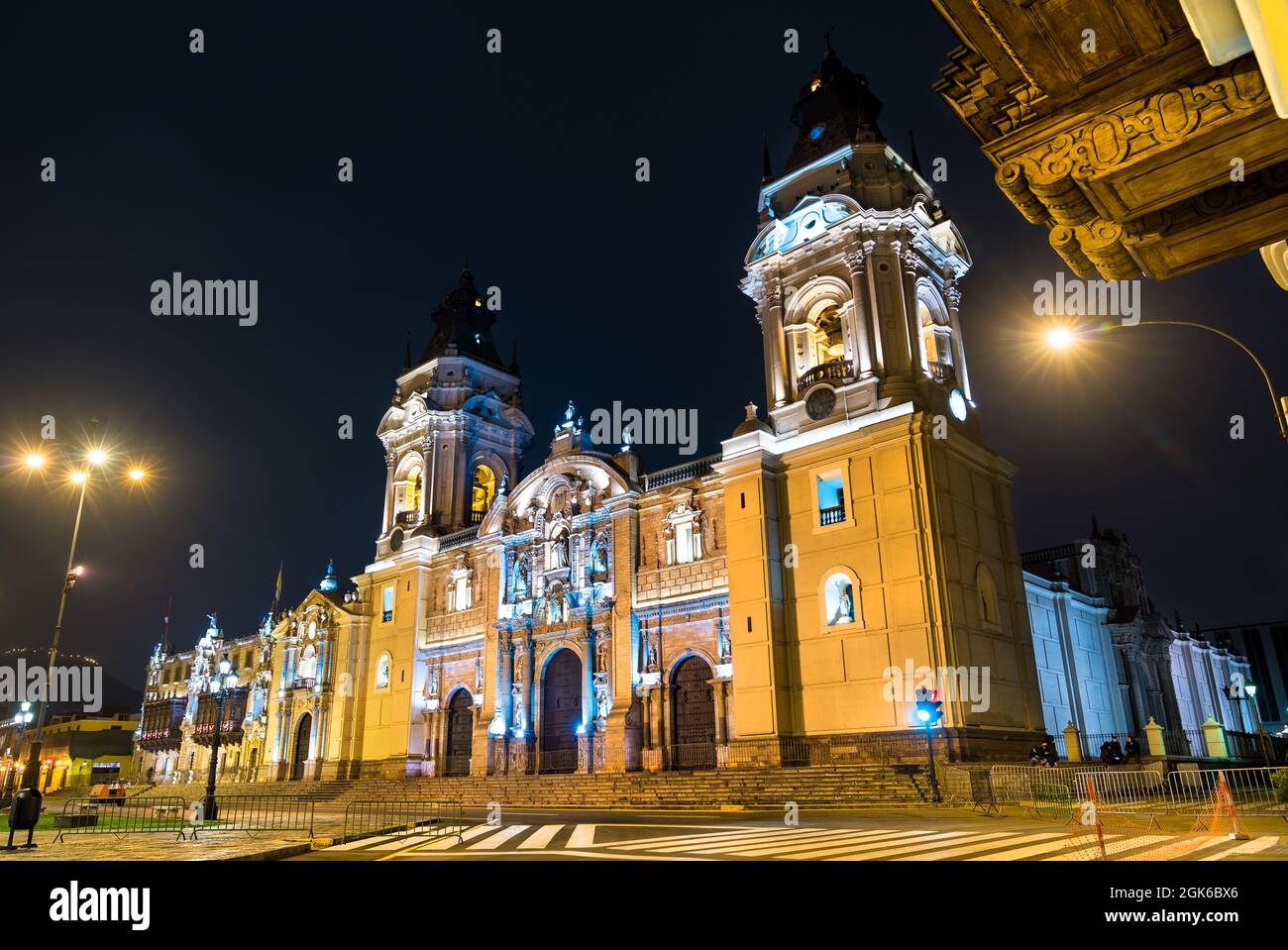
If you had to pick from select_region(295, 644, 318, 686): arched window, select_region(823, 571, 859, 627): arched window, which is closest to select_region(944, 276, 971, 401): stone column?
select_region(823, 571, 859, 627): arched window

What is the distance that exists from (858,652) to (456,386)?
100 feet

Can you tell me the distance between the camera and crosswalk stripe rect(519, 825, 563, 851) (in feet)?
49.4

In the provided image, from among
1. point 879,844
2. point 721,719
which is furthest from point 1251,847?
point 721,719

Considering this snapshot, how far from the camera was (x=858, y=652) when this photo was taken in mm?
29250

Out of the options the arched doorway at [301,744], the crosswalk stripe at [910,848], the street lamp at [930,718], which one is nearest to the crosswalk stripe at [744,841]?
the crosswalk stripe at [910,848]

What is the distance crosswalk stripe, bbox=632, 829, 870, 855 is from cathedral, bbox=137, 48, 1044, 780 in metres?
11.0

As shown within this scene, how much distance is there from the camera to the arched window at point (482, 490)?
50966 mm

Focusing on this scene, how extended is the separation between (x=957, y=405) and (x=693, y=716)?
1578 cm

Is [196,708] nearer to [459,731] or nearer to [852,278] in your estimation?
[459,731]

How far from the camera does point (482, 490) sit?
5184 cm

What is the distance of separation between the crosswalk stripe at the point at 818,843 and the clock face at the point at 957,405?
1934 centimetres
